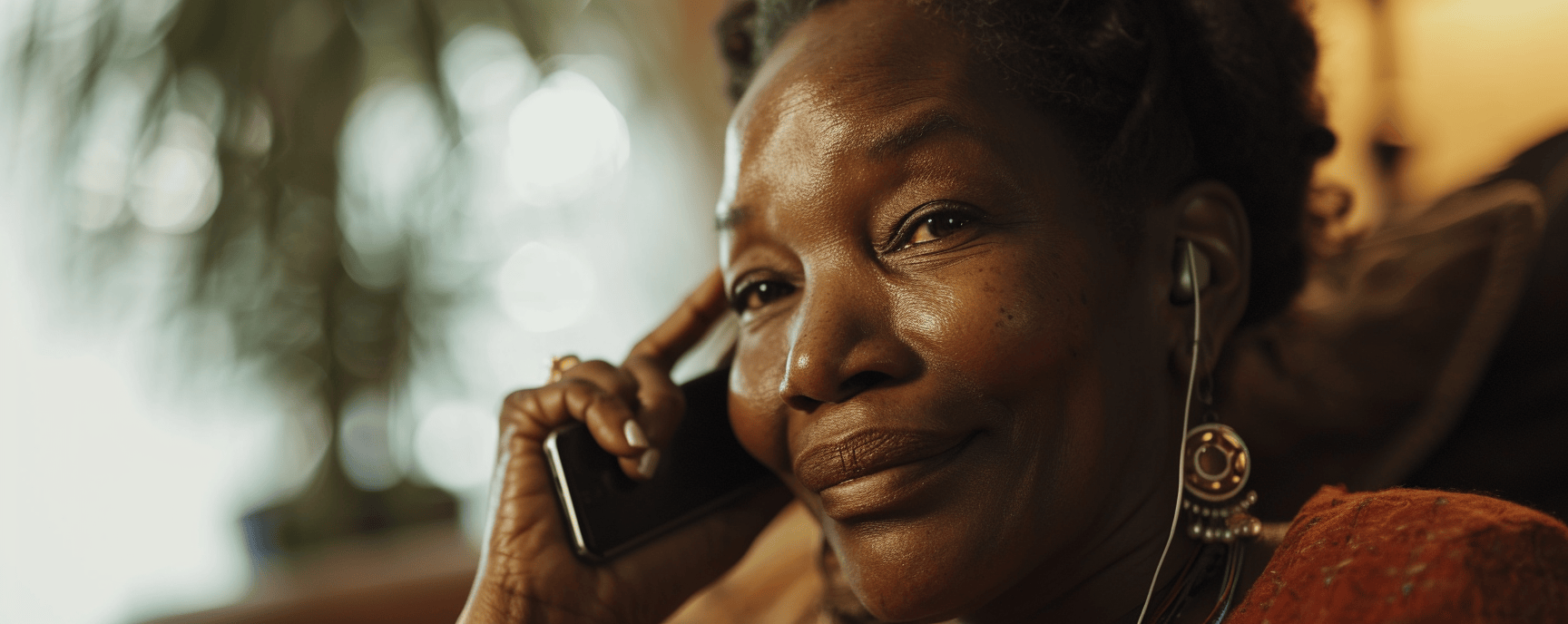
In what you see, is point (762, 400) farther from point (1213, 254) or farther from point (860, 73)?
point (1213, 254)

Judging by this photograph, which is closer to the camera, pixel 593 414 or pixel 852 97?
pixel 852 97

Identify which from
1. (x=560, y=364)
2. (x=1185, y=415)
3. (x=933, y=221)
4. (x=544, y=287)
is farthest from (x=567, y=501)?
(x=544, y=287)

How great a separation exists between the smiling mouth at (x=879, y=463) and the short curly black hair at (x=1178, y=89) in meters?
0.31

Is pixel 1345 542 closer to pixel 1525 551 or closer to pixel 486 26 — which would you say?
pixel 1525 551

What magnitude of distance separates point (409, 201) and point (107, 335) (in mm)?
848

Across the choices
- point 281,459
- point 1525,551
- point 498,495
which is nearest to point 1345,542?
point 1525,551

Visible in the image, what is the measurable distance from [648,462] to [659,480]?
8 cm

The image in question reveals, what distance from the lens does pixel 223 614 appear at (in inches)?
77.0

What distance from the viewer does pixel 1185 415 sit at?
0.95 metres

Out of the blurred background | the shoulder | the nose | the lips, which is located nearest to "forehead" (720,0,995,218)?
the nose

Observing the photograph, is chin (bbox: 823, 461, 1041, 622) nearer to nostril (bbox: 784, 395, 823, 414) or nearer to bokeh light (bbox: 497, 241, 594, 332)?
nostril (bbox: 784, 395, 823, 414)

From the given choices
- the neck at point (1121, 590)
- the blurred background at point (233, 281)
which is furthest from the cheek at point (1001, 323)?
the blurred background at point (233, 281)

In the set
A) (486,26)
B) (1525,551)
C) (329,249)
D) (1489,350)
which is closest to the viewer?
(1525,551)

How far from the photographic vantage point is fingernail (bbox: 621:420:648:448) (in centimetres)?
111
